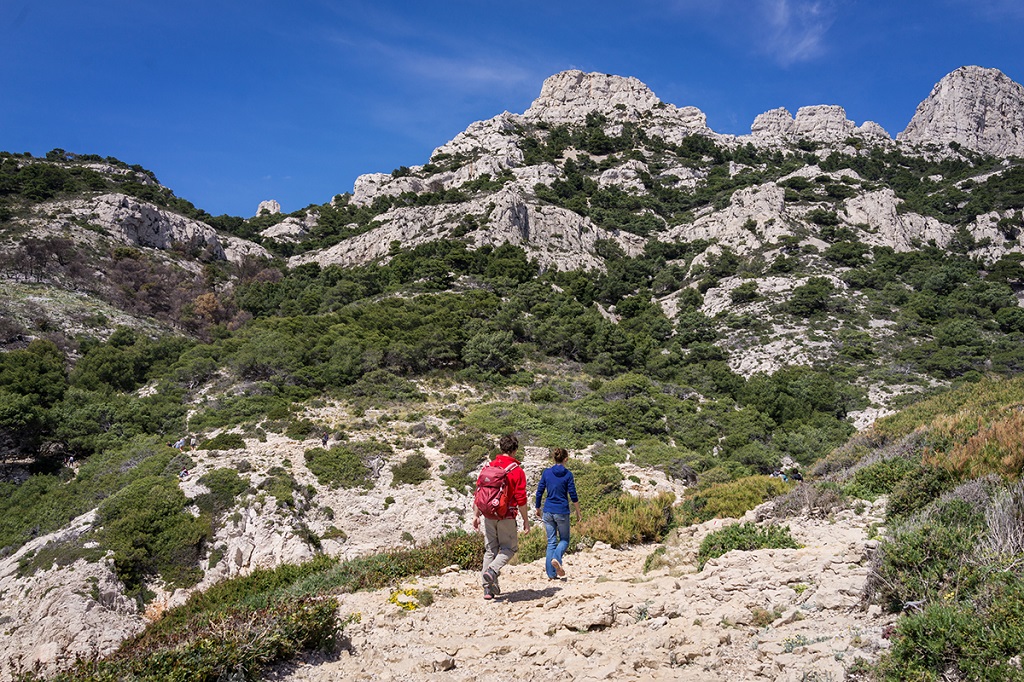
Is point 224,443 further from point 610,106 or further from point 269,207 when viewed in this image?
A: point 610,106

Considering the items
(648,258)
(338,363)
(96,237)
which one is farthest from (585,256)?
(96,237)

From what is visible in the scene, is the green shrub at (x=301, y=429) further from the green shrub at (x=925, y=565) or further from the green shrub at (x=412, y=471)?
the green shrub at (x=925, y=565)

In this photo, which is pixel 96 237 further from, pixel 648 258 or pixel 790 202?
pixel 790 202

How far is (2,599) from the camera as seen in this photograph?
1453 cm

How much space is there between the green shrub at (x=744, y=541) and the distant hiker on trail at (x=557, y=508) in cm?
178

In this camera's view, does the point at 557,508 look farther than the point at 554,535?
No

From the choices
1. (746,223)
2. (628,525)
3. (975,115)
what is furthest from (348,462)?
(975,115)

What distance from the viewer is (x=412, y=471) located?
21.3 m

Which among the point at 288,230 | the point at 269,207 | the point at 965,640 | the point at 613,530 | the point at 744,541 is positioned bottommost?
the point at 613,530

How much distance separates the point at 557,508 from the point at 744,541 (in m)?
2.58

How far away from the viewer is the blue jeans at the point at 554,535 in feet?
24.2

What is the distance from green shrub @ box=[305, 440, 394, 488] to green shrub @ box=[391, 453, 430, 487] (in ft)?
2.62

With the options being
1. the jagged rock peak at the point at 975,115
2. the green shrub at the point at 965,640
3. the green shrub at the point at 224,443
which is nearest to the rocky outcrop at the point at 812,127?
the jagged rock peak at the point at 975,115

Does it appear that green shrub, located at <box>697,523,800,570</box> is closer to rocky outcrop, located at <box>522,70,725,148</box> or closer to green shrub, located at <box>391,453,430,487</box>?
green shrub, located at <box>391,453,430,487</box>
